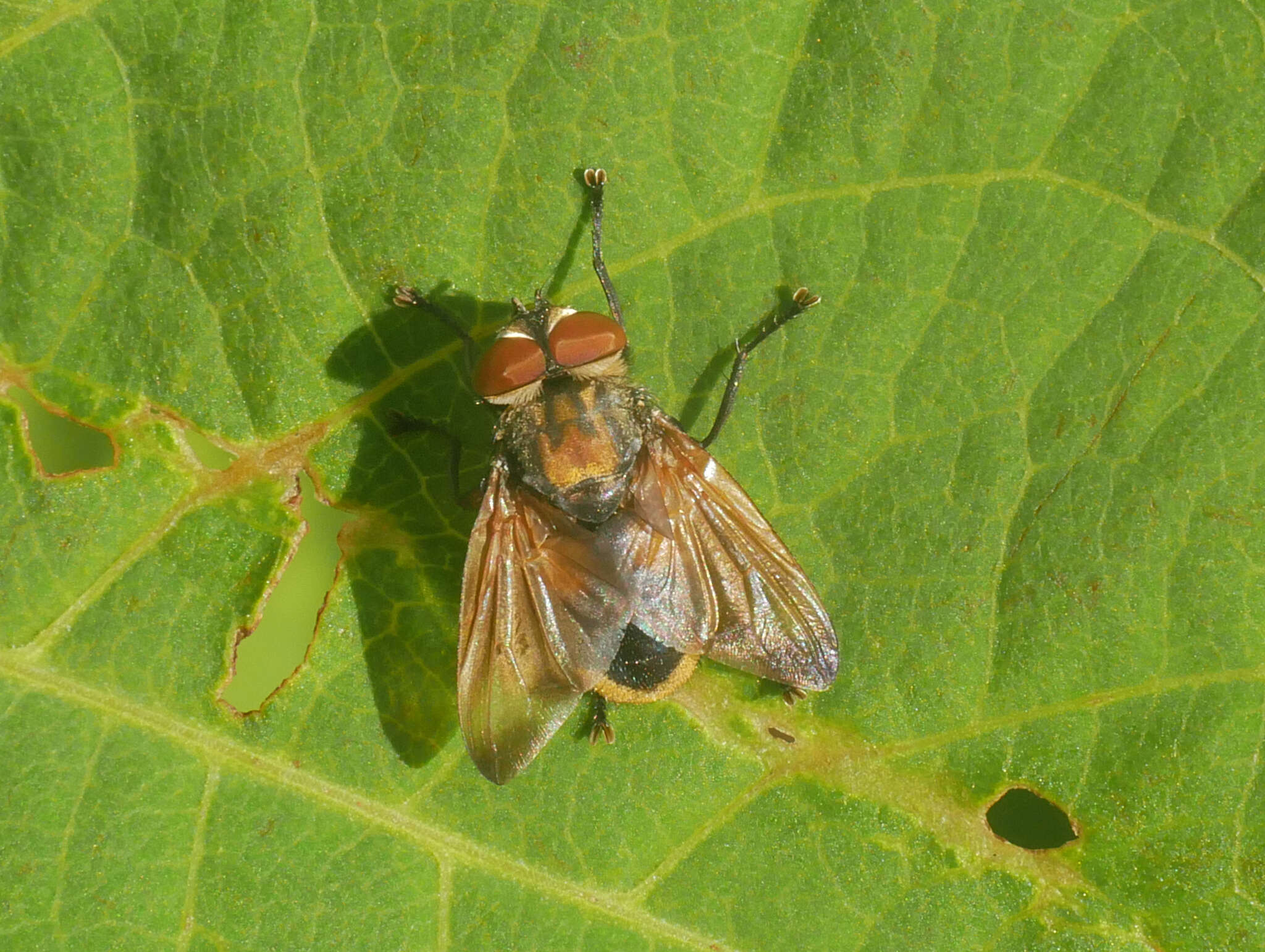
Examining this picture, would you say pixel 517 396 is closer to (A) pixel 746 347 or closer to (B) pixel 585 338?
(B) pixel 585 338

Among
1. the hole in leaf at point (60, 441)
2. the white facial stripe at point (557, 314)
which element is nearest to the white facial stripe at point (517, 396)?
the white facial stripe at point (557, 314)

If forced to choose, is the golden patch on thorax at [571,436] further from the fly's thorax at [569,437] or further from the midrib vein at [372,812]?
the midrib vein at [372,812]

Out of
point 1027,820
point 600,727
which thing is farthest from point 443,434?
point 1027,820

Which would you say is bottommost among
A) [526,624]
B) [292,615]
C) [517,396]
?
[292,615]

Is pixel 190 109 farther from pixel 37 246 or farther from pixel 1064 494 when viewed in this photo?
pixel 1064 494

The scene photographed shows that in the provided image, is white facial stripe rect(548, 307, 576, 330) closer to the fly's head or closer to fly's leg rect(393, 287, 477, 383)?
the fly's head

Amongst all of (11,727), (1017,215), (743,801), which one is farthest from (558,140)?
(11,727)
